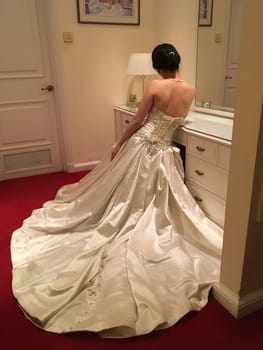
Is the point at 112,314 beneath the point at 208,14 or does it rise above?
beneath

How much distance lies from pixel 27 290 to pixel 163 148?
4.11 feet

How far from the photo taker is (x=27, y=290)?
162 centimetres

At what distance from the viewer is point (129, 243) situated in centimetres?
191

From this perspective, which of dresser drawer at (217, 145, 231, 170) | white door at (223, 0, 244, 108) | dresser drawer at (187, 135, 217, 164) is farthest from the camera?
white door at (223, 0, 244, 108)

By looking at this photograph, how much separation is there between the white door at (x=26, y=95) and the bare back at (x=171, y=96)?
1687 millimetres

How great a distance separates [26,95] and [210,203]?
232 centimetres

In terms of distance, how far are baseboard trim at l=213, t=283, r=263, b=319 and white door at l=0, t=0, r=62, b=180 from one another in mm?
2578

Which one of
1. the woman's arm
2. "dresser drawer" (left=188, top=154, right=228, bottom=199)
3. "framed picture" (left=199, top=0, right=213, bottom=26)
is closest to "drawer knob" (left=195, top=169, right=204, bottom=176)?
"dresser drawer" (left=188, top=154, right=228, bottom=199)

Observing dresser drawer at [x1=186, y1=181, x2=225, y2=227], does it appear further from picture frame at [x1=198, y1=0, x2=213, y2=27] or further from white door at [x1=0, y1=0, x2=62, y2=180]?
white door at [x1=0, y1=0, x2=62, y2=180]

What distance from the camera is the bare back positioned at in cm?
205

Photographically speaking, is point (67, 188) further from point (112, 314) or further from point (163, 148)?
point (112, 314)

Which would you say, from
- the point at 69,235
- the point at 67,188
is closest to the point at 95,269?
the point at 69,235

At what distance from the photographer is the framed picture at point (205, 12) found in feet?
8.11

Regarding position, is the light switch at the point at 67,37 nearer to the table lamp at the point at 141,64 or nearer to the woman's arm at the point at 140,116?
the table lamp at the point at 141,64
